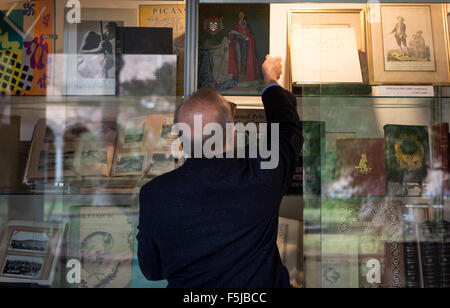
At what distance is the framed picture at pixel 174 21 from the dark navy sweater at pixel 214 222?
0.53 meters

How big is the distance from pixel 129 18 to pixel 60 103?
0.45m

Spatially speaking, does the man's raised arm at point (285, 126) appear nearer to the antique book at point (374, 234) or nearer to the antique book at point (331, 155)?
the antique book at point (331, 155)

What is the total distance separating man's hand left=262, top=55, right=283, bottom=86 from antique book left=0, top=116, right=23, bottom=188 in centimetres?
102

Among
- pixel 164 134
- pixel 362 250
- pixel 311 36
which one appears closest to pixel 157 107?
pixel 164 134

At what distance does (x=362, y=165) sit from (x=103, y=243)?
1.07 m

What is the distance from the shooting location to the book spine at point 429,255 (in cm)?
164

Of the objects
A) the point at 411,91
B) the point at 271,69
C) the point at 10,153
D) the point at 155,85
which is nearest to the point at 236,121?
the point at 271,69

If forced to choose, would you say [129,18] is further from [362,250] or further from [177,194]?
[362,250]

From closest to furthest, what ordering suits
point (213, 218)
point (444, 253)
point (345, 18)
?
1. point (213, 218)
2. point (444, 253)
3. point (345, 18)

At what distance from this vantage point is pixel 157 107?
1.82m

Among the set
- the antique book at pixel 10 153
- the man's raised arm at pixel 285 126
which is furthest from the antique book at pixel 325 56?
the antique book at pixel 10 153

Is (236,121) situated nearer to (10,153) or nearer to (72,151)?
(72,151)

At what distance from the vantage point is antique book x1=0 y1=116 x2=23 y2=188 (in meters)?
1.78

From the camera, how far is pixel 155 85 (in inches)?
70.9
